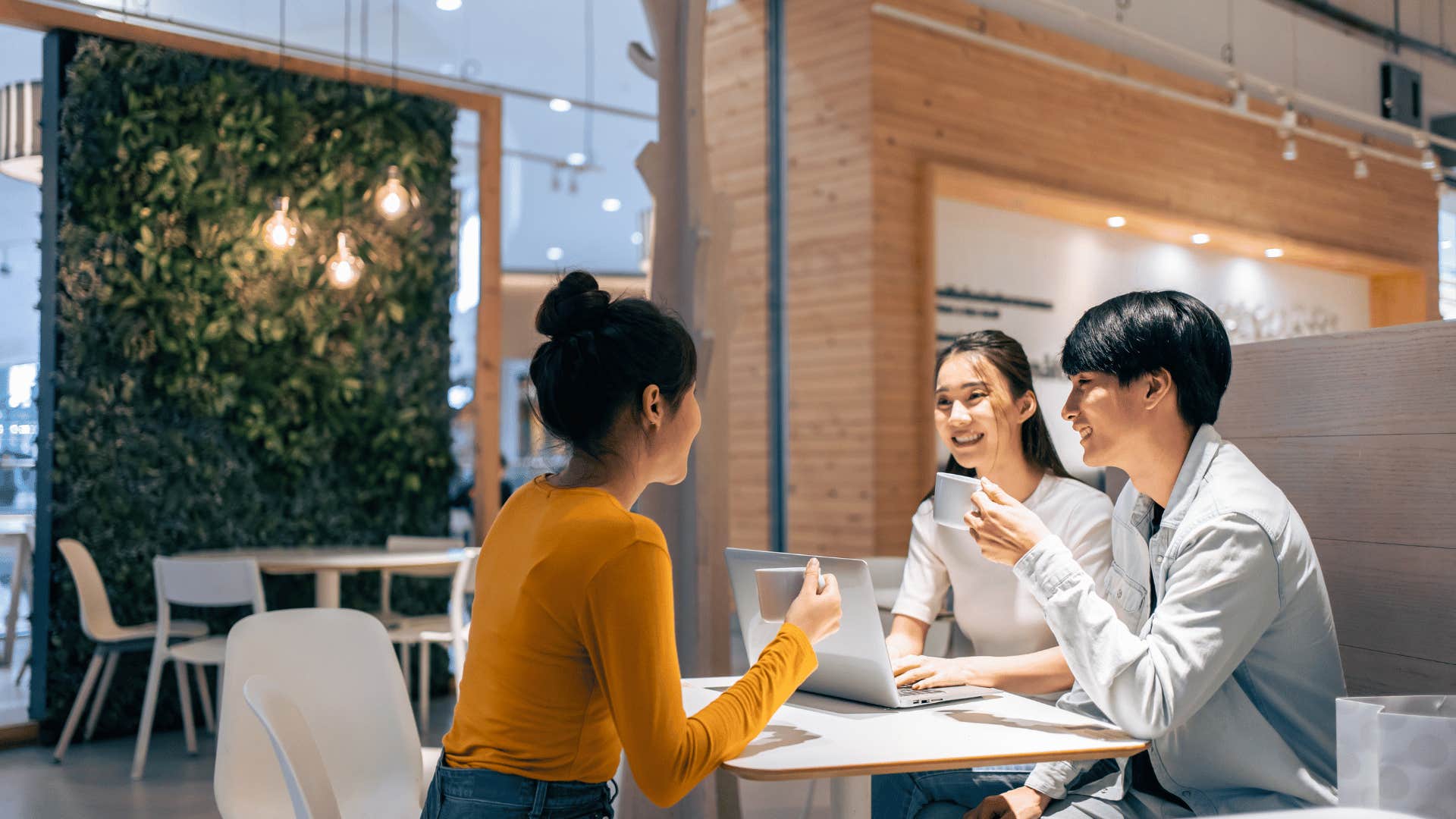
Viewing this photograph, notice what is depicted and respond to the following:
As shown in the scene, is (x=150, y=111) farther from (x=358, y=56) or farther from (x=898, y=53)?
(x=898, y=53)

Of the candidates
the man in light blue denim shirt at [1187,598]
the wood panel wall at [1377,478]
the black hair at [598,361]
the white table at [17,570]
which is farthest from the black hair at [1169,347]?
the white table at [17,570]

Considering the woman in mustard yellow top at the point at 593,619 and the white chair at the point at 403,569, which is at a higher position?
the woman in mustard yellow top at the point at 593,619

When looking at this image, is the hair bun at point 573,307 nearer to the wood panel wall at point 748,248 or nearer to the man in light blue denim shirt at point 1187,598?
the man in light blue denim shirt at point 1187,598

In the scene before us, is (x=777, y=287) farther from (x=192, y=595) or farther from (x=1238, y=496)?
(x=1238, y=496)

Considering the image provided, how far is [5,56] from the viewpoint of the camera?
5.29 m

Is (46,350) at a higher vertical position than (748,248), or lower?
lower

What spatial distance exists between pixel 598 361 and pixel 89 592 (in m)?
4.35

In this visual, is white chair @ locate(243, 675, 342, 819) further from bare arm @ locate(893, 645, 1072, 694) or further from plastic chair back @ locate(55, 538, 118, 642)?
plastic chair back @ locate(55, 538, 118, 642)

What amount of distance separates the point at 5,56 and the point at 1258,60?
7.86 m

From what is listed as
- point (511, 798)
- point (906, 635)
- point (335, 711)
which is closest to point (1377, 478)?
point (906, 635)

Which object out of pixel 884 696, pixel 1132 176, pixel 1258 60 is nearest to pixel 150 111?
pixel 884 696

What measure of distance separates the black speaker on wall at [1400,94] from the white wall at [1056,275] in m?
1.90

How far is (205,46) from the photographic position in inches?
223

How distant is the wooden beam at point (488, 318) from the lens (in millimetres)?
6387
